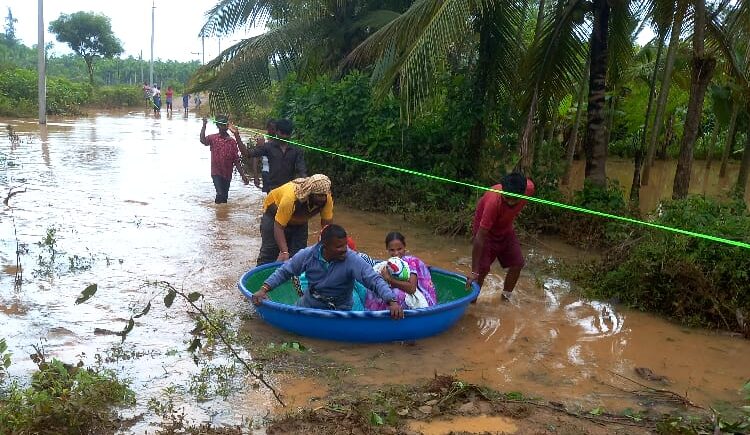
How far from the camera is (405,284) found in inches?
224

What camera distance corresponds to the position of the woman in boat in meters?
5.73

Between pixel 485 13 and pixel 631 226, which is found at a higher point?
pixel 485 13

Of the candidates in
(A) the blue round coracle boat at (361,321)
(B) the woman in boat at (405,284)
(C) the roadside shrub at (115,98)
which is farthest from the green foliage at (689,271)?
(C) the roadside shrub at (115,98)

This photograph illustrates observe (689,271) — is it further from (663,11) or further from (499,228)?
(663,11)

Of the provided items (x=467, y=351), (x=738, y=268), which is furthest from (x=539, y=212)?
(x=467, y=351)

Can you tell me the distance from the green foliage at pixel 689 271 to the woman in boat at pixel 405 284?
217 centimetres

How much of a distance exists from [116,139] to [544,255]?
53.5ft

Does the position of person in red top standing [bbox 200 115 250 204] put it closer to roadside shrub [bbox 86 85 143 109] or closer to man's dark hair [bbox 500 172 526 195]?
man's dark hair [bbox 500 172 526 195]

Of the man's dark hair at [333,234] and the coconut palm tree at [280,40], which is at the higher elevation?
the coconut palm tree at [280,40]

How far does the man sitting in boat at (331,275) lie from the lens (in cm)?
526

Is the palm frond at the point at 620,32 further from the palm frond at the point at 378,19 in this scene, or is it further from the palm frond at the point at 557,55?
the palm frond at the point at 378,19

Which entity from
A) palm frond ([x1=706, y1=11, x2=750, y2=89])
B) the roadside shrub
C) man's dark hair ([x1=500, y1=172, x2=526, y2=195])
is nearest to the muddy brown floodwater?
man's dark hair ([x1=500, y1=172, x2=526, y2=195])

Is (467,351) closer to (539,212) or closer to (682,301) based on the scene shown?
(682,301)

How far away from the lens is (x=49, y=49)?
57000 millimetres
